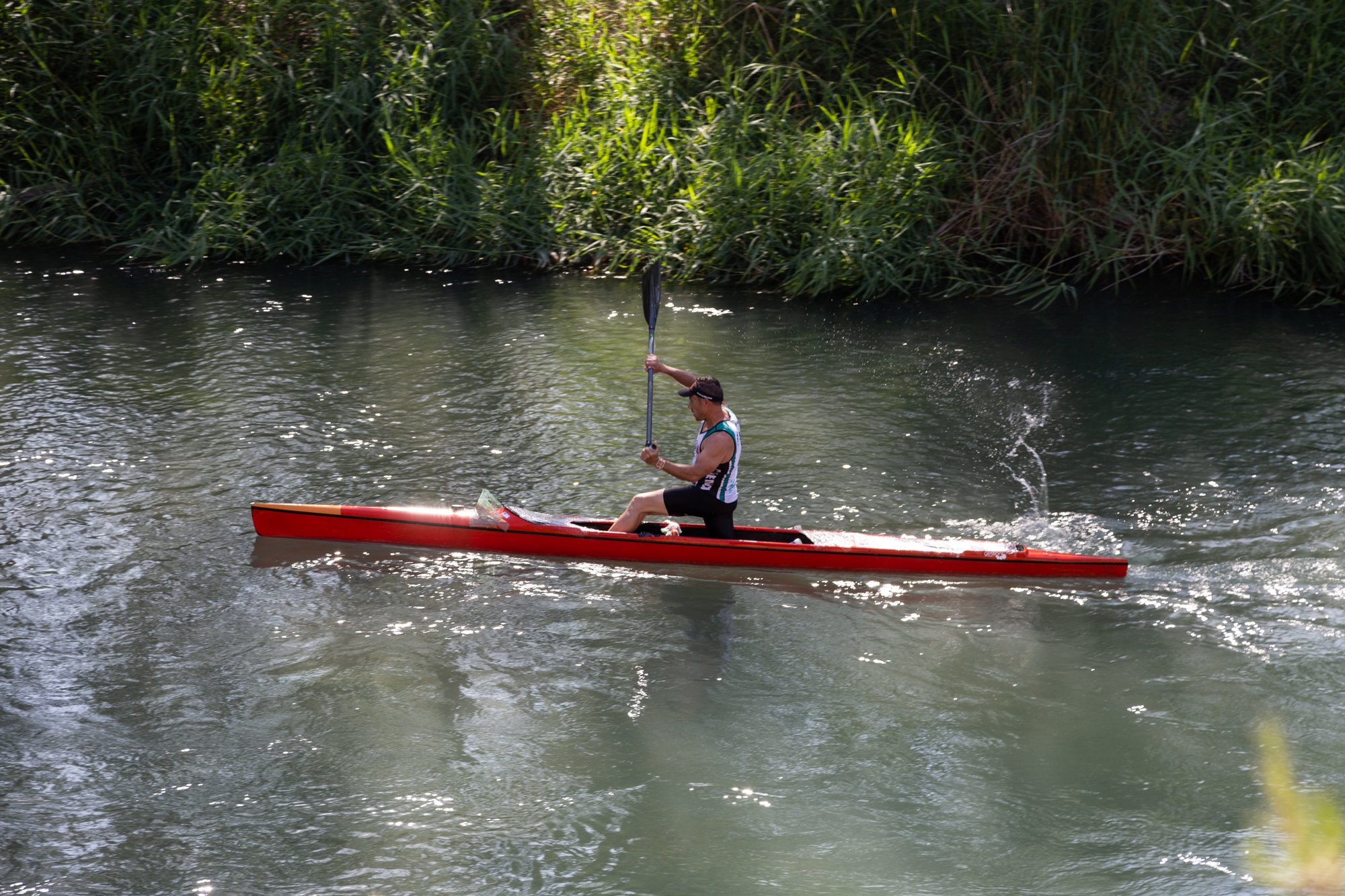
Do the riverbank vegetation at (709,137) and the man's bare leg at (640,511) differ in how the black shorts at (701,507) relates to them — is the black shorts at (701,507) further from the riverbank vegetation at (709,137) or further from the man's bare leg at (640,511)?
the riverbank vegetation at (709,137)

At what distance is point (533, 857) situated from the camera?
172 inches

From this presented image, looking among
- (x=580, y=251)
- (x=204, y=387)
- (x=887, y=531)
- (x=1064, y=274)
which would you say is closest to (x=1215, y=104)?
(x=1064, y=274)

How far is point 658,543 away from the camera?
21.2 feet

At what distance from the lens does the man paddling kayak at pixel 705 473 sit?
6.32 metres

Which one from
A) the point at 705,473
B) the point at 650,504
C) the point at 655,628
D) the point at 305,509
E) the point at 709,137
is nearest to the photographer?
the point at 655,628

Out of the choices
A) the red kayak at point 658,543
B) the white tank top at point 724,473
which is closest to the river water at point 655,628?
the red kayak at point 658,543

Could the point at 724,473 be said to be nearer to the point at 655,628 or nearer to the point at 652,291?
the point at 655,628

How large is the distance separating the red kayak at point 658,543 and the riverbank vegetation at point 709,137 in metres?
5.08

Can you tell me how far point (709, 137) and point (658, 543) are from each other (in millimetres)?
6491

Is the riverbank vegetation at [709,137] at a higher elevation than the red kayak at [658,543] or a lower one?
higher

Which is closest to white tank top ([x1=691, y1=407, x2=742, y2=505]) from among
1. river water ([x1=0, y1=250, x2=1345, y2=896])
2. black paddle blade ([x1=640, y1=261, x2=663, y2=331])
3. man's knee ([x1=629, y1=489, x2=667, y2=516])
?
man's knee ([x1=629, y1=489, x2=667, y2=516])

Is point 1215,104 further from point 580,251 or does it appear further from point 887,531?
point 887,531

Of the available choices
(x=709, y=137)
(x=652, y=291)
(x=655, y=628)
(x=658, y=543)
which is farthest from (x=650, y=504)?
(x=709, y=137)

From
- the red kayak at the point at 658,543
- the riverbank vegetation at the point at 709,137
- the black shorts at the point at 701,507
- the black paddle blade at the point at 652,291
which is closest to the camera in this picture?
the red kayak at the point at 658,543
